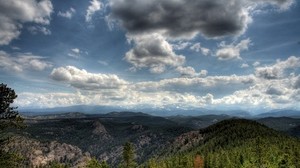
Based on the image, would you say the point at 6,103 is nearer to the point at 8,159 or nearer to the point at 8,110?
the point at 8,110

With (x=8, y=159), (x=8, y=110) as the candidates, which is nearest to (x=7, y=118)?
(x=8, y=110)

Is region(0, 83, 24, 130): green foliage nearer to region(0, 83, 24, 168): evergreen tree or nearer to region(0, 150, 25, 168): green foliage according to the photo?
region(0, 83, 24, 168): evergreen tree

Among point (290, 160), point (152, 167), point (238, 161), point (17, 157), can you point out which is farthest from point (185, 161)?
point (17, 157)

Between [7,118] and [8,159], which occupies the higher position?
[7,118]

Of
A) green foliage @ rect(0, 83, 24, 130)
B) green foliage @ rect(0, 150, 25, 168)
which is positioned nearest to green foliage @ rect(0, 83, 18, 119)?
green foliage @ rect(0, 83, 24, 130)

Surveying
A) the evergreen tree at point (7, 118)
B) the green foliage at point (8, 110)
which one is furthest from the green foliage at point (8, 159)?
the green foliage at point (8, 110)

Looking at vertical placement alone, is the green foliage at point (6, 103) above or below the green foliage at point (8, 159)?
above

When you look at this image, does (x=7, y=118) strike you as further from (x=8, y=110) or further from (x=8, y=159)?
(x=8, y=159)

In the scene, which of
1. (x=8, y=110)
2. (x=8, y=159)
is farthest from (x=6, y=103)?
(x=8, y=159)

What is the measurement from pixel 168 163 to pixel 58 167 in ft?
266

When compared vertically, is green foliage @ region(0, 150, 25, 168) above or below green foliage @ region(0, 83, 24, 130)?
below

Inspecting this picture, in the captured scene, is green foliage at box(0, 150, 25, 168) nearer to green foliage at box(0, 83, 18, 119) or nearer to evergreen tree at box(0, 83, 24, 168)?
evergreen tree at box(0, 83, 24, 168)

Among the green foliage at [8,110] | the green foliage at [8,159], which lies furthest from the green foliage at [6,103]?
the green foliage at [8,159]

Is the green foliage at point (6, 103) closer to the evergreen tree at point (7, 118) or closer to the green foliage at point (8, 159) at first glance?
the evergreen tree at point (7, 118)
